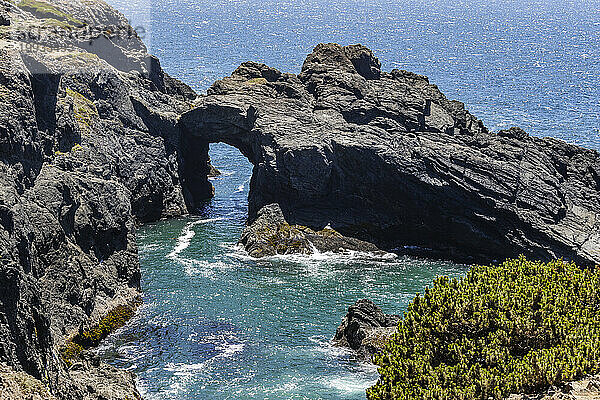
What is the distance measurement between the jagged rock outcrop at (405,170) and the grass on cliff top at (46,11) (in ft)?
99.5

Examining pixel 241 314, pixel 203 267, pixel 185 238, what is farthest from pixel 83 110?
pixel 241 314

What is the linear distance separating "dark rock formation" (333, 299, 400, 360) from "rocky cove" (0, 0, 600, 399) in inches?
782

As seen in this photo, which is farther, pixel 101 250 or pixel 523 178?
pixel 523 178

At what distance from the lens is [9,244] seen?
53.6m

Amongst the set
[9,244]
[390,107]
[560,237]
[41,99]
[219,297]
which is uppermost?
[390,107]

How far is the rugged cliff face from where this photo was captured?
53.7m

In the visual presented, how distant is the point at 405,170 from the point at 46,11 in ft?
204

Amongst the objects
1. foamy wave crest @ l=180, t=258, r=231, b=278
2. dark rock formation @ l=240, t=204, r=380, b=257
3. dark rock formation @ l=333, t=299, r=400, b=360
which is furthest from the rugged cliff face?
dark rock formation @ l=333, t=299, r=400, b=360

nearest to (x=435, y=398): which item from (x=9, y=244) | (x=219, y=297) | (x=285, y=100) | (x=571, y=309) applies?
(x=571, y=309)

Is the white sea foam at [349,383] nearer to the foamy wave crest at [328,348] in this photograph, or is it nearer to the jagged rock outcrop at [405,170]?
the foamy wave crest at [328,348]

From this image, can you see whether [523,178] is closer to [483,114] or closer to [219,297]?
[219,297]

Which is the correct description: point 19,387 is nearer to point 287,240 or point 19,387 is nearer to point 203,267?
point 203,267

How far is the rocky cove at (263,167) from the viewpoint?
233ft

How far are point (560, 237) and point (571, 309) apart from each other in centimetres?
4466
